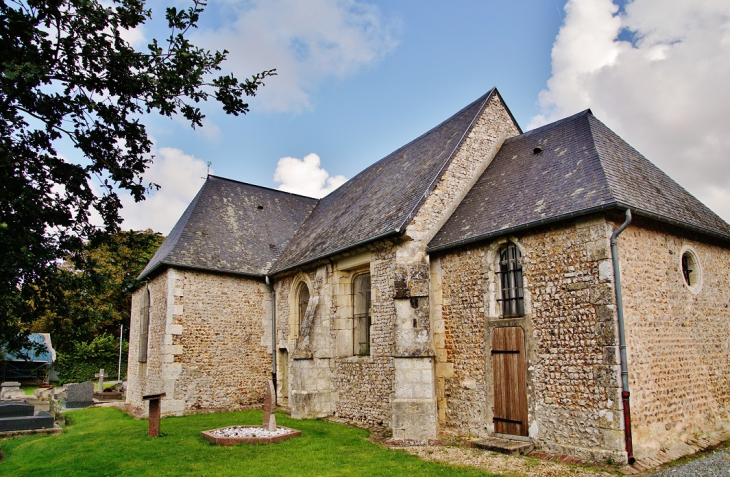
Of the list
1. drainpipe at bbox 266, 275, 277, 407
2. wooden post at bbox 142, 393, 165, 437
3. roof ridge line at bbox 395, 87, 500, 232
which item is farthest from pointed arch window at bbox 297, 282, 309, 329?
roof ridge line at bbox 395, 87, 500, 232

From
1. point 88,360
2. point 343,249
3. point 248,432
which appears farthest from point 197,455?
point 88,360

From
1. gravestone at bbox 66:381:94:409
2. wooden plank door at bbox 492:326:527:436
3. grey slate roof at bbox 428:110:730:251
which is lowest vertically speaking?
gravestone at bbox 66:381:94:409

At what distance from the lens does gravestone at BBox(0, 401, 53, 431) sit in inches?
479

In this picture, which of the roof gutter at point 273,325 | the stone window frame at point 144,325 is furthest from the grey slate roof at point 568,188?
the stone window frame at point 144,325

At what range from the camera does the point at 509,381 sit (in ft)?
30.7

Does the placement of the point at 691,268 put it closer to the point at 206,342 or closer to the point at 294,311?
the point at 294,311

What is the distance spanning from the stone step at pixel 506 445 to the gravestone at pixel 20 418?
10883mm

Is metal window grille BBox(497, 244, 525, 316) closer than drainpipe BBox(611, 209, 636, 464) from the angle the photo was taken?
No

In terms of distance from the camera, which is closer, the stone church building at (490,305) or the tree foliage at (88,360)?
the stone church building at (490,305)

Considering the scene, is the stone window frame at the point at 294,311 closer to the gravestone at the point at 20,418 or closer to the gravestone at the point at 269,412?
the gravestone at the point at 269,412

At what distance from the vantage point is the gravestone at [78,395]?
18969mm

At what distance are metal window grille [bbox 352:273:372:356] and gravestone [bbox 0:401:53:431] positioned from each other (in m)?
8.20

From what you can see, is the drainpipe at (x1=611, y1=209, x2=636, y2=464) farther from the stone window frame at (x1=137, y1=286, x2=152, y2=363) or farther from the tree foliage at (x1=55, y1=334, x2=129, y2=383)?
the tree foliage at (x1=55, y1=334, x2=129, y2=383)

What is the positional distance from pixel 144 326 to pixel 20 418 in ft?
19.3
